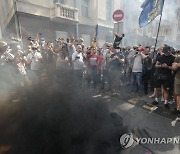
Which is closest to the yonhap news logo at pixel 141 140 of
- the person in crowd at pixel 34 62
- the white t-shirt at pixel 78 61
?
the white t-shirt at pixel 78 61

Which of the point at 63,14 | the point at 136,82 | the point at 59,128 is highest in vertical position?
the point at 63,14

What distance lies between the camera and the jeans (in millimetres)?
5088

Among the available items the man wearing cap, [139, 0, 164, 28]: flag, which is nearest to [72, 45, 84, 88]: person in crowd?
the man wearing cap

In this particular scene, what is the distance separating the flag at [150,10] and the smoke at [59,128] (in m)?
3.90

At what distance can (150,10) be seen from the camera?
554 cm

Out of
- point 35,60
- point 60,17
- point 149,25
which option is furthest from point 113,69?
point 149,25

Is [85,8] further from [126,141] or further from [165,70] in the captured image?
[126,141]

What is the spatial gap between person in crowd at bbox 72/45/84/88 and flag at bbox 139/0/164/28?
262 centimetres

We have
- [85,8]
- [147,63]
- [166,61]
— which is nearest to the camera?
[166,61]

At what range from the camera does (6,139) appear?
8.41 ft

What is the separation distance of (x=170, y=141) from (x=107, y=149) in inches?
48.4

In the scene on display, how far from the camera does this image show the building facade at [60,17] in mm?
10695

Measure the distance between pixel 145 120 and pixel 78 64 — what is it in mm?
2726

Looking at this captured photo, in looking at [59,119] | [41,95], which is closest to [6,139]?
[59,119]
